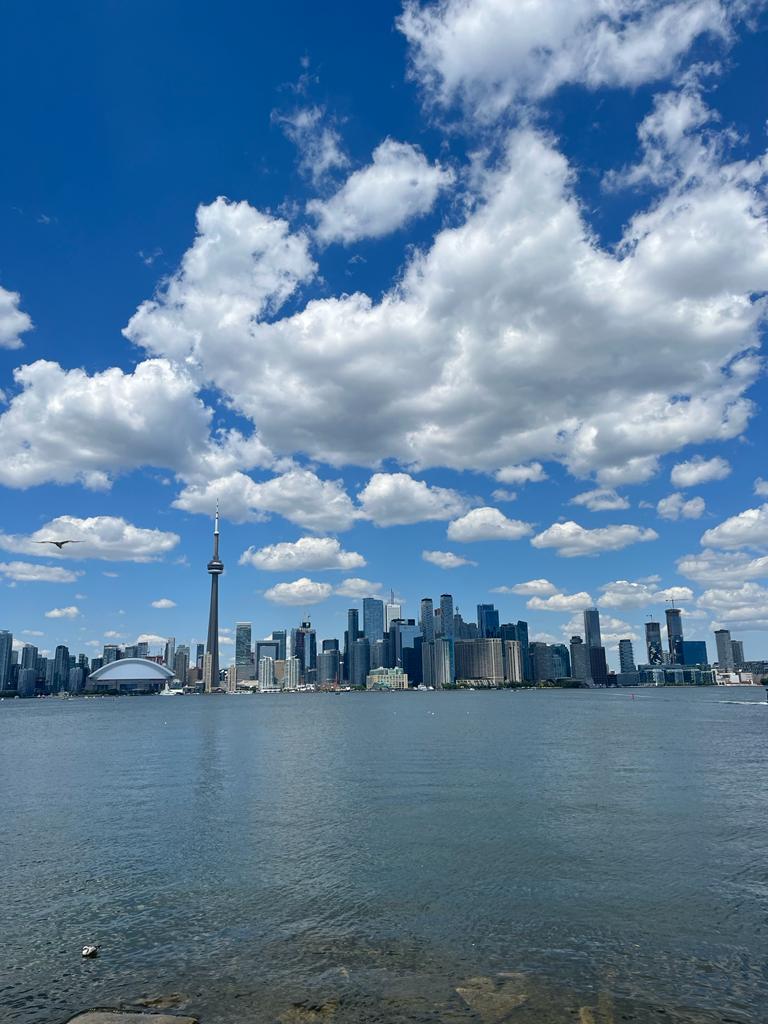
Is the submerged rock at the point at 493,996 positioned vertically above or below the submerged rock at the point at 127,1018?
below

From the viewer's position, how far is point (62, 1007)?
73.2 feet

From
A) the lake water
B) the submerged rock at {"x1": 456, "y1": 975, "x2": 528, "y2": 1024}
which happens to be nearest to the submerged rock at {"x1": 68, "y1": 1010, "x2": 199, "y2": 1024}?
the lake water

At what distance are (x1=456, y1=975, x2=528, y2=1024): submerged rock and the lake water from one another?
84 millimetres

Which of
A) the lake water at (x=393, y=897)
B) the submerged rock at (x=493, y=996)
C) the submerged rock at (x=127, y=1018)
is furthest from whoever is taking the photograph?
the lake water at (x=393, y=897)

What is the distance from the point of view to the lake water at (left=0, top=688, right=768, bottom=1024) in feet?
74.9

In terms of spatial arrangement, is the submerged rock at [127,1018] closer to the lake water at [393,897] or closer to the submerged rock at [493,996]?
the lake water at [393,897]

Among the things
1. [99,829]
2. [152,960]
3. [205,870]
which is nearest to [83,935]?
[152,960]

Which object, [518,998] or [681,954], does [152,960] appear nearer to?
[518,998]

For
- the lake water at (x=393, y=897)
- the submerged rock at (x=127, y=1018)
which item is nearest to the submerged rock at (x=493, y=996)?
the lake water at (x=393, y=897)

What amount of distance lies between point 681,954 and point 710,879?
35.0 feet

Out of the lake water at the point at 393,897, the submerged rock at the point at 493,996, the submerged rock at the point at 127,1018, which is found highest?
the submerged rock at the point at 127,1018

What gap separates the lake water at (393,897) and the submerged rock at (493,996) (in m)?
0.08

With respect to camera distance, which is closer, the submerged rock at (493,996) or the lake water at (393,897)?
the submerged rock at (493,996)

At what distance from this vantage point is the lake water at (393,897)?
899 inches
